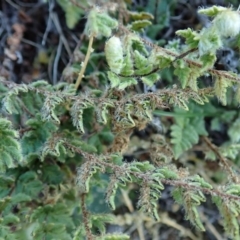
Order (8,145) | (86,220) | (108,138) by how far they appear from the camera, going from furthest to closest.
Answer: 1. (108,138)
2. (86,220)
3. (8,145)

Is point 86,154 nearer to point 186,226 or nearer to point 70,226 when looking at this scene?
point 70,226

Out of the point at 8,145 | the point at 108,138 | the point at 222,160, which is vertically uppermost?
the point at 8,145

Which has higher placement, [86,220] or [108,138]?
[108,138]

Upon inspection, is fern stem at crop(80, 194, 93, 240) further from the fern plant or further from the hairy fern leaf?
the hairy fern leaf

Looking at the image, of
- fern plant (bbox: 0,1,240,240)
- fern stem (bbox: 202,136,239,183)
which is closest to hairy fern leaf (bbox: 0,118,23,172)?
fern plant (bbox: 0,1,240,240)

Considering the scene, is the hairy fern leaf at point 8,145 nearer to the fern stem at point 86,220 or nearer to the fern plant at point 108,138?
the fern plant at point 108,138

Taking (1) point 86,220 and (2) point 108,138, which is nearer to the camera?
(1) point 86,220

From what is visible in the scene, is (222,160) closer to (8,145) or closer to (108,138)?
(108,138)

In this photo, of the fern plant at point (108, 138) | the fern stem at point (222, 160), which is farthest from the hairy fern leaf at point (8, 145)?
the fern stem at point (222, 160)

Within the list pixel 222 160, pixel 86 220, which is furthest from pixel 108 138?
pixel 222 160
